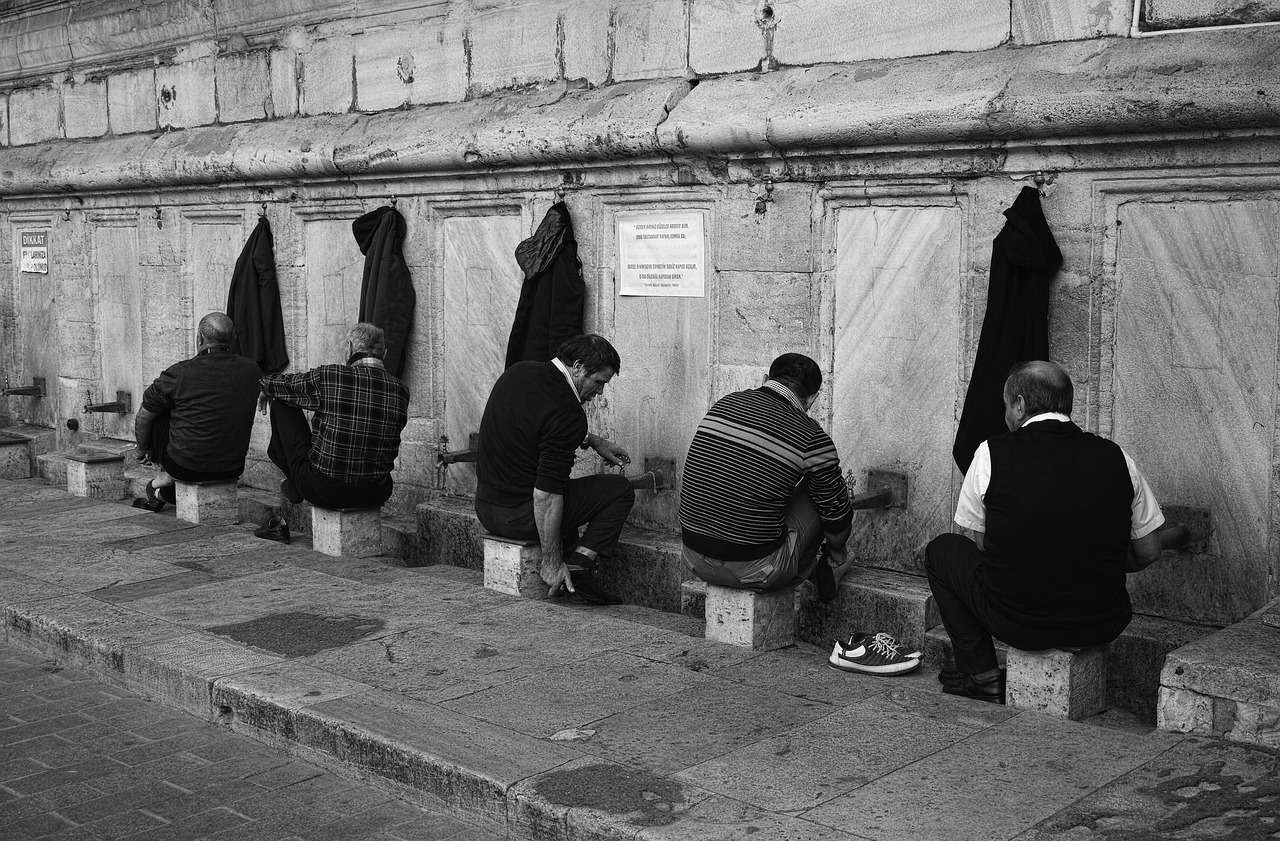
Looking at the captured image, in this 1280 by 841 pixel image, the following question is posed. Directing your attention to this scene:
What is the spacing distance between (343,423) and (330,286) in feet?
7.35

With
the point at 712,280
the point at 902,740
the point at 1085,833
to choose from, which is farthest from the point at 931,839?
the point at 712,280

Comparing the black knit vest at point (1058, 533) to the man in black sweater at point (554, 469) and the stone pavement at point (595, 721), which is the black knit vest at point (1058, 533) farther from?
the man in black sweater at point (554, 469)

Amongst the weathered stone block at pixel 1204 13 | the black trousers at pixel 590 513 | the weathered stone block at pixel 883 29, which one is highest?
the weathered stone block at pixel 883 29

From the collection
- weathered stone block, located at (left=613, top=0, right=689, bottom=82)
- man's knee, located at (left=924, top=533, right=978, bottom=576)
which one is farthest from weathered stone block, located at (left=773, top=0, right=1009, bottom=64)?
man's knee, located at (left=924, top=533, right=978, bottom=576)

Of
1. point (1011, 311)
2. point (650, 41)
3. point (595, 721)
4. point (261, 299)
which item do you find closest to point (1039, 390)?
point (1011, 311)

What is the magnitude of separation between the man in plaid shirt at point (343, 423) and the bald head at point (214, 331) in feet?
3.60

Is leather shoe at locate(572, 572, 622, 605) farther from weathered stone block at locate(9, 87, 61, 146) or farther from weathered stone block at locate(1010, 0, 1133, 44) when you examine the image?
weathered stone block at locate(9, 87, 61, 146)

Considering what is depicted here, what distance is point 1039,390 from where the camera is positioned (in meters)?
5.18

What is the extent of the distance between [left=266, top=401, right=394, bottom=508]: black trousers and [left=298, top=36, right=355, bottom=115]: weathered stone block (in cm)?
253

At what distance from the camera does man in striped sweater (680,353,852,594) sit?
5.93 m

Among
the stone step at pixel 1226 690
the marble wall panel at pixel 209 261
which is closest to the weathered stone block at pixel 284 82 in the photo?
the marble wall panel at pixel 209 261

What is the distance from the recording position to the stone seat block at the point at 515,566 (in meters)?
7.22

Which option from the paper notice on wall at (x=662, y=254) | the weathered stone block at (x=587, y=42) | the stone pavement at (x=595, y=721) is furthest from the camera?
the weathered stone block at (x=587, y=42)

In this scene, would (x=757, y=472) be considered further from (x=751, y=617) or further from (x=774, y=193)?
(x=774, y=193)
